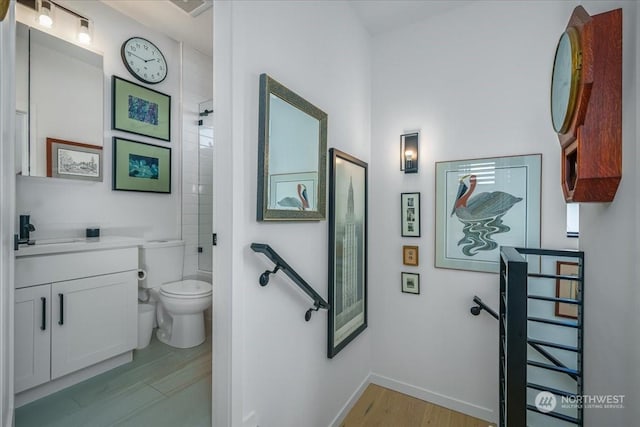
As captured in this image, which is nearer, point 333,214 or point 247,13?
point 247,13

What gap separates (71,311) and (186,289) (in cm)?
79

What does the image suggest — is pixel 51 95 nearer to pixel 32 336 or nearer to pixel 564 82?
pixel 32 336

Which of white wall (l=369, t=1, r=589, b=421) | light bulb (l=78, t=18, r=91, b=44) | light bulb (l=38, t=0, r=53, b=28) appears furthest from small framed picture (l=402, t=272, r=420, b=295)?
light bulb (l=38, t=0, r=53, b=28)

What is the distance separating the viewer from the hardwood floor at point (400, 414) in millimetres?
1964

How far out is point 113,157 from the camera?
2477 mm

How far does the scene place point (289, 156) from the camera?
4.82 ft

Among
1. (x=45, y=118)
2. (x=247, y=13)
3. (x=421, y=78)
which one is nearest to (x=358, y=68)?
(x=421, y=78)

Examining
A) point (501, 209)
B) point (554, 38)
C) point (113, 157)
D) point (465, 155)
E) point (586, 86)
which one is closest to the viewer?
point (586, 86)

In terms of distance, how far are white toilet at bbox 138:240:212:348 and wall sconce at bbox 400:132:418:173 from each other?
1979 mm

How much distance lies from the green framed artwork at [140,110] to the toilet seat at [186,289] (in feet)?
4.71

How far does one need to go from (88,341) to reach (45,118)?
5.46ft

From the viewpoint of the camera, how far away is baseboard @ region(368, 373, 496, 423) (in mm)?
1996

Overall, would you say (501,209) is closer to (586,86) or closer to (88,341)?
(586,86)

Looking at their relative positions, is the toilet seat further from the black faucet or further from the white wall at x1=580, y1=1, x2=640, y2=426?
the white wall at x1=580, y1=1, x2=640, y2=426
